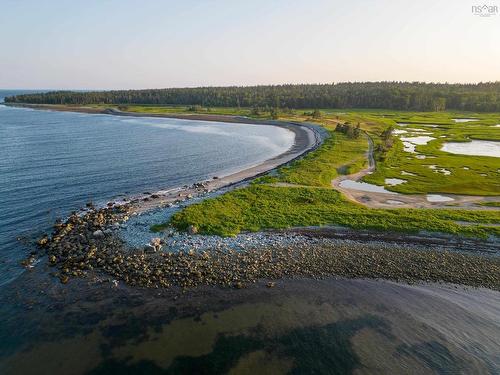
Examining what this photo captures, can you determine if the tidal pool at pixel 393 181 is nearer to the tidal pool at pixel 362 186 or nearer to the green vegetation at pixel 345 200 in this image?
the green vegetation at pixel 345 200

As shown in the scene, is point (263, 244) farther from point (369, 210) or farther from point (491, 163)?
point (491, 163)

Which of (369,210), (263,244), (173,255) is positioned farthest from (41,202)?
(369,210)

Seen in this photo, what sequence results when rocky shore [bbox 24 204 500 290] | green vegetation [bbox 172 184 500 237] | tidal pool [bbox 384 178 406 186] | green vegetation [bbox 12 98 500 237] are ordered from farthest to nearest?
tidal pool [bbox 384 178 406 186], green vegetation [bbox 12 98 500 237], green vegetation [bbox 172 184 500 237], rocky shore [bbox 24 204 500 290]

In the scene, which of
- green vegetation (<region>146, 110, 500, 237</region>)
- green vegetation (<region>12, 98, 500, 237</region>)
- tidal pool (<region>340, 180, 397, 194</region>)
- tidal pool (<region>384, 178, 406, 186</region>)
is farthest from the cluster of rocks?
tidal pool (<region>384, 178, 406, 186</region>)

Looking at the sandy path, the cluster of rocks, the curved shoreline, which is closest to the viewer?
the cluster of rocks

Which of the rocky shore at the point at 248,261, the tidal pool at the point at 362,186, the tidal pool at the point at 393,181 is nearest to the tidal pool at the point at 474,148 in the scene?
the tidal pool at the point at 393,181

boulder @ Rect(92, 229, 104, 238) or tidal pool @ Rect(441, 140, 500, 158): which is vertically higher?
tidal pool @ Rect(441, 140, 500, 158)

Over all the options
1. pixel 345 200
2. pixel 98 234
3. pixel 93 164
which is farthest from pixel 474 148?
pixel 98 234

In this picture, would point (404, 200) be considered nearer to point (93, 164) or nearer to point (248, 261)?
point (248, 261)

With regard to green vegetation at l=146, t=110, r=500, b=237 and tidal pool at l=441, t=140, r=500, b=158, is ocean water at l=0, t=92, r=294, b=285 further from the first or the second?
tidal pool at l=441, t=140, r=500, b=158
